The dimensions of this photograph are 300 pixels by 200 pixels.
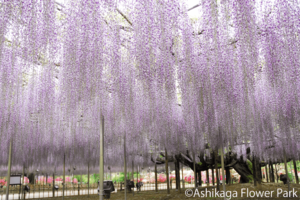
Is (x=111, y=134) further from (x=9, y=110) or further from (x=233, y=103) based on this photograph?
(x=233, y=103)

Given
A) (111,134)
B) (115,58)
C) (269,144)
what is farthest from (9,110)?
(269,144)

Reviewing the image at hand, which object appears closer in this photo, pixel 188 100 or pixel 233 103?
pixel 233 103

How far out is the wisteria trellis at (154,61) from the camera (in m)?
5.90

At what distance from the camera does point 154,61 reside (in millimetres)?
7574

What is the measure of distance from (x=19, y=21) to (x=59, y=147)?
534 inches

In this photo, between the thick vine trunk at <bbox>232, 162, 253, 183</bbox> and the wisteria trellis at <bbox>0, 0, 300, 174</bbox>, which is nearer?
the wisteria trellis at <bbox>0, 0, 300, 174</bbox>

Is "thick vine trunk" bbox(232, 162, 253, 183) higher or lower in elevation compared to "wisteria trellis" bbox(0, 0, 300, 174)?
lower

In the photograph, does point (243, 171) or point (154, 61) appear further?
point (243, 171)

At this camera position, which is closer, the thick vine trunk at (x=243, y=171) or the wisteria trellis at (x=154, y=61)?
the wisteria trellis at (x=154, y=61)

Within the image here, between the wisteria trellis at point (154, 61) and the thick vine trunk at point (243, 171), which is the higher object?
the wisteria trellis at point (154, 61)

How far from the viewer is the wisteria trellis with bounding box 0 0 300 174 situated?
590cm

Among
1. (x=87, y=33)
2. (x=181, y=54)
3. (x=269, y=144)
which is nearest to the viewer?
(x=87, y=33)

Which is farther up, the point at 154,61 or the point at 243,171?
the point at 154,61

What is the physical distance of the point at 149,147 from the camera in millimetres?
17703
